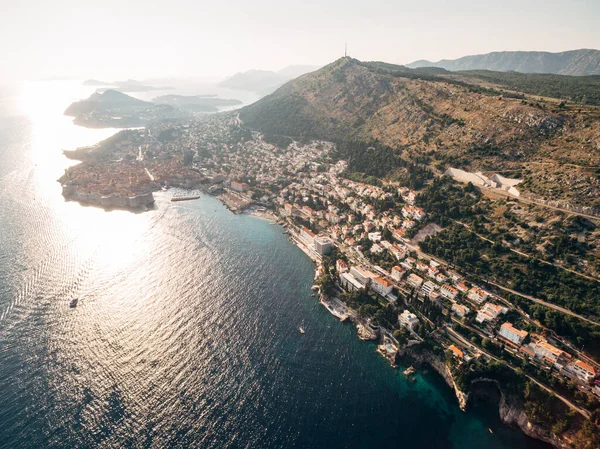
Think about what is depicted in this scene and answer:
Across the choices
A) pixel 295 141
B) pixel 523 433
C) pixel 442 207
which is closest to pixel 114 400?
pixel 523 433

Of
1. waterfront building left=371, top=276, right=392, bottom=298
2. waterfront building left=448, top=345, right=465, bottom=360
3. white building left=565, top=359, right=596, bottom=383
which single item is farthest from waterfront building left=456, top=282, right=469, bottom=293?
white building left=565, top=359, right=596, bottom=383

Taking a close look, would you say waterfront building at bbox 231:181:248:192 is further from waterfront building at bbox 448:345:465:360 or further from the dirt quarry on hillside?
waterfront building at bbox 448:345:465:360

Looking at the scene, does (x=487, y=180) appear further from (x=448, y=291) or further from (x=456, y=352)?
(x=456, y=352)

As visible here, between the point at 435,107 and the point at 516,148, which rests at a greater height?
the point at 435,107

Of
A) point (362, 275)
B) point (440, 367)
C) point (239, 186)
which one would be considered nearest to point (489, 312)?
point (440, 367)

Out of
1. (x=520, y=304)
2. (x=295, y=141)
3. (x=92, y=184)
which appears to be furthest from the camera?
(x=295, y=141)

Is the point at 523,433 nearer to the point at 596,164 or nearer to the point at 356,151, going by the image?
the point at 596,164
